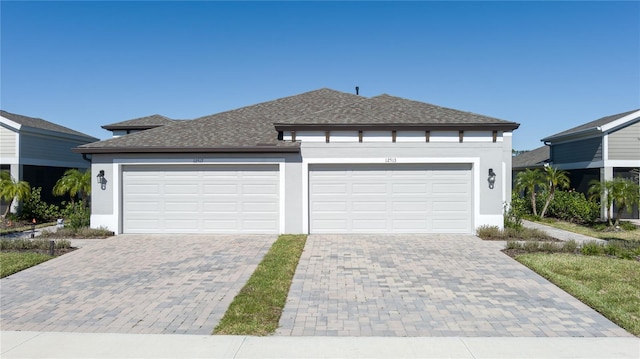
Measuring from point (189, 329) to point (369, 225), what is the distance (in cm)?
885

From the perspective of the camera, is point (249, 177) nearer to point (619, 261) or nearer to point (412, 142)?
point (412, 142)

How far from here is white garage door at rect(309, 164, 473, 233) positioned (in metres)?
13.5

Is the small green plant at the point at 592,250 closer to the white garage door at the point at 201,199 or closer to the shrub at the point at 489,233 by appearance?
the shrub at the point at 489,233

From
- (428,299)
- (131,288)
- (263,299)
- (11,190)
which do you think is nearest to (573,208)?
(428,299)

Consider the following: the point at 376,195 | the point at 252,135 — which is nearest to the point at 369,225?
the point at 376,195

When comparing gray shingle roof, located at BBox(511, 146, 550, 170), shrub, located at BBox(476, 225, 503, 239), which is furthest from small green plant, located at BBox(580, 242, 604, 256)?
gray shingle roof, located at BBox(511, 146, 550, 170)

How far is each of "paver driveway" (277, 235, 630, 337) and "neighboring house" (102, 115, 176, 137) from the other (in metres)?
13.5

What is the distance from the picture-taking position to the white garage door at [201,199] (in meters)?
13.6

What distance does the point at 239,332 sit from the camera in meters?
5.25

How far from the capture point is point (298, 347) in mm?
4848

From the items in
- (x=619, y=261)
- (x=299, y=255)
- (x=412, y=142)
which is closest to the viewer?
(x=619, y=261)

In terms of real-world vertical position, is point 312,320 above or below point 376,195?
below

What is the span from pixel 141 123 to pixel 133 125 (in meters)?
0.47

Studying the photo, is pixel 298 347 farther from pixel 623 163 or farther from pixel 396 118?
pixel 623 163
